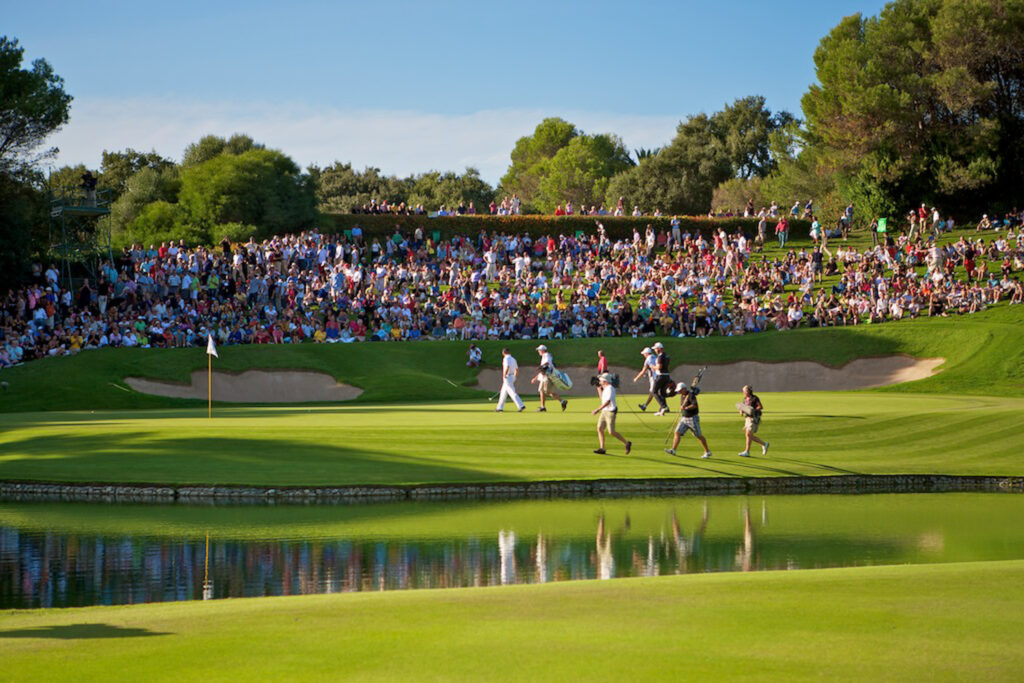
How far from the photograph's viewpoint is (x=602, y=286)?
5628cm

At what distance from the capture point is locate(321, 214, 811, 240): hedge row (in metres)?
69.0

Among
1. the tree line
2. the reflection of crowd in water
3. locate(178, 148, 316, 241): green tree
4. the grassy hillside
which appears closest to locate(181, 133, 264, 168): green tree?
the tree line

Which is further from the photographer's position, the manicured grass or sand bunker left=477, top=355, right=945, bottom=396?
sand bunker left=477, top=355, right=945, bottom=396

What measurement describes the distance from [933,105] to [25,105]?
55705 millimetres

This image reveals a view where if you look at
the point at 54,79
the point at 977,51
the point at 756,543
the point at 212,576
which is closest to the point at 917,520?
the point at 756,543

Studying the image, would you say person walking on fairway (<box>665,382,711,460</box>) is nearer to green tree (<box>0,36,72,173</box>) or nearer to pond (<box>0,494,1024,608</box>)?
pond (<box>0,494,1024,608</box>)

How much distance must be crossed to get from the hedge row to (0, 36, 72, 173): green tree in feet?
58.1

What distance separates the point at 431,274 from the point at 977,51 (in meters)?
42.4

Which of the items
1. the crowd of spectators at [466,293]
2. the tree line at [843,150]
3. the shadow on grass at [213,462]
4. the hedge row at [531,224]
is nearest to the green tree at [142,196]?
the tree line at [843,150]

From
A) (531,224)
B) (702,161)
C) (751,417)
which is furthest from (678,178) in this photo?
(751,417)

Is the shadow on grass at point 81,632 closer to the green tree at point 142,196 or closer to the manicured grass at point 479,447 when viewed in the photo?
the manicured grass at point 479,447

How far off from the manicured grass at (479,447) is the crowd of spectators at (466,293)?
1429cm

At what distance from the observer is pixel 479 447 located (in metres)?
26.8

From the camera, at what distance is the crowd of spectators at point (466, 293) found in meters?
46.1
